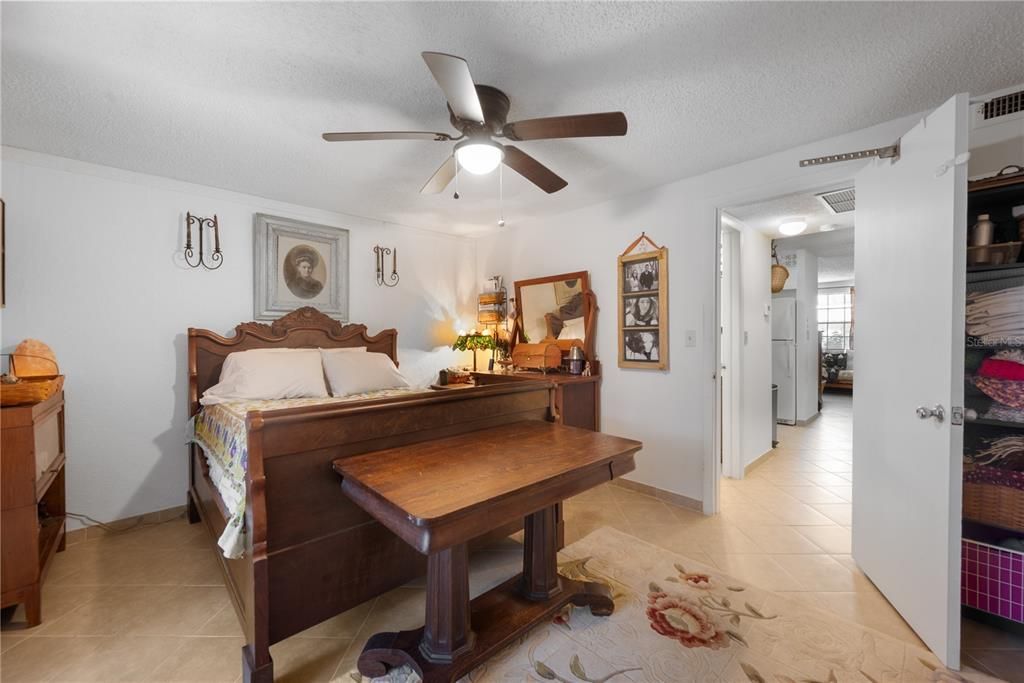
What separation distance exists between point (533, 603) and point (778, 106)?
104 inches

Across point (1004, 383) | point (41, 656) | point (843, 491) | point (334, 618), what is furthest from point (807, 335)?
point (41, 656)

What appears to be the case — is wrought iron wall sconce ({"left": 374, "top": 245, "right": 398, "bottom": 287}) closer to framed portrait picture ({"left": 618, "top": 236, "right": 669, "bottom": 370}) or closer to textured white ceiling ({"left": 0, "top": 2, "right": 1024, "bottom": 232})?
textured white ceiling ({"left": 0, "top": 2, "right": 1024, "bottom": 232})

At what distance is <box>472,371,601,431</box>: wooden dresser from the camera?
3264mm

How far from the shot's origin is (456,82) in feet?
4.61

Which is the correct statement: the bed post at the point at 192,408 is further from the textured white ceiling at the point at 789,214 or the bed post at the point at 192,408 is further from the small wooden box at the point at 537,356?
the textured white ceiling at the point at 789,214

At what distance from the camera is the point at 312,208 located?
11.7 feet

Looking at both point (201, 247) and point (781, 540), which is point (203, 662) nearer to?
point (201, 247)

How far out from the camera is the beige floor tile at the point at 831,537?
7.80 ft

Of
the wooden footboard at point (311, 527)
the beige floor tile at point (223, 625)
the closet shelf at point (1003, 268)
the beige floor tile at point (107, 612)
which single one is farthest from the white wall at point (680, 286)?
the beige floor tile at point (107, 612)

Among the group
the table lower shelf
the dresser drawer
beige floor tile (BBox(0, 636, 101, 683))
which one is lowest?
beige floor tile (BBox(0, 636, 101, 683))

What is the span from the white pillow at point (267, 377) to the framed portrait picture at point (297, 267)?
52 centimetres

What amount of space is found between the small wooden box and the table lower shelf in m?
2.02

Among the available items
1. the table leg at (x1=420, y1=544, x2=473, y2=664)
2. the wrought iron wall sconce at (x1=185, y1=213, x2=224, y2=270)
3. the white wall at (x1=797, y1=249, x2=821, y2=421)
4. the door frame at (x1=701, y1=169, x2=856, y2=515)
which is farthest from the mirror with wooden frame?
the white wall at (x1=797, y1=249, x2=821, y2=421)

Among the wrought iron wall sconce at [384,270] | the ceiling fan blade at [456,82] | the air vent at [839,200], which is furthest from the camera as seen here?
the wrought iron wall sconce at [384,270]
